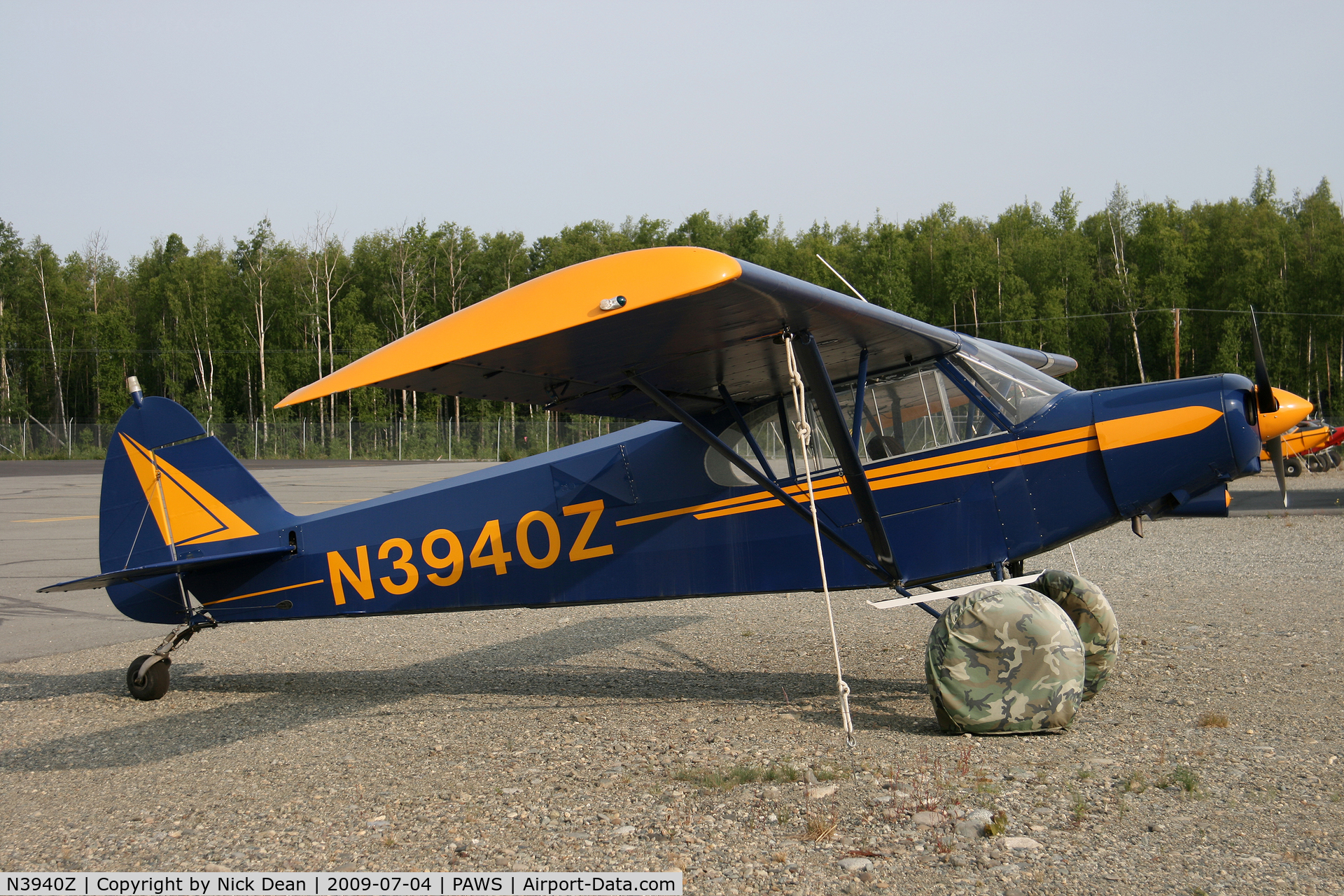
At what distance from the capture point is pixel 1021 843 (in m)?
3.74

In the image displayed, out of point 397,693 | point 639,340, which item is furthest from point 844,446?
point 397,693

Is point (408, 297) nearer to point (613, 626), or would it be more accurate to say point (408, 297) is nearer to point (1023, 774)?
point (613, 626)

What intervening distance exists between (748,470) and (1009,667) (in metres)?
1.99

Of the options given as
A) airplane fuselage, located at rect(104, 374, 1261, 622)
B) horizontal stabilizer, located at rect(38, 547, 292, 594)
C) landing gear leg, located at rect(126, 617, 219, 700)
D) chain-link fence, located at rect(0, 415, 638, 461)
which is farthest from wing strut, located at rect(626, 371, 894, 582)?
chain-link fence, located at rect(0, 415, 638, 461)

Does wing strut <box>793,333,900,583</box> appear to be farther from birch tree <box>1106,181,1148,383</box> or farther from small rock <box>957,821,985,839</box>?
birch tree <box>1106,181,1148,383</box>

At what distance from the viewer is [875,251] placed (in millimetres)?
70938

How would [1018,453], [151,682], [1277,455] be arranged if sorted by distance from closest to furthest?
[1018,453] → [1277,455] → [151,682]

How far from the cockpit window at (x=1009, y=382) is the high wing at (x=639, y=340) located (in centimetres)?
25

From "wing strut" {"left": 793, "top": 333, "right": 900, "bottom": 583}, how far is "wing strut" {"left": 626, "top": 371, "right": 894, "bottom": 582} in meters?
0.11

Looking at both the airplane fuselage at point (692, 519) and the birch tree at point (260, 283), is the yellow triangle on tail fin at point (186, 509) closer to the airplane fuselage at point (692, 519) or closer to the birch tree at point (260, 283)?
the airplane fuselage at point (692, 519)

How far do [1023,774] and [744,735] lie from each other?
170 cm

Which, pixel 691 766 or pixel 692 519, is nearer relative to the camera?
pixel 691 766

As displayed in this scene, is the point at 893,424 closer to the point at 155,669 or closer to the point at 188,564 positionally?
the point at 188,564

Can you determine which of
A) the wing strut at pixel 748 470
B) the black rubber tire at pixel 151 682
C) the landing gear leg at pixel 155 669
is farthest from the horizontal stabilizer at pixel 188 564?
the wing strut at pixel 748 470
